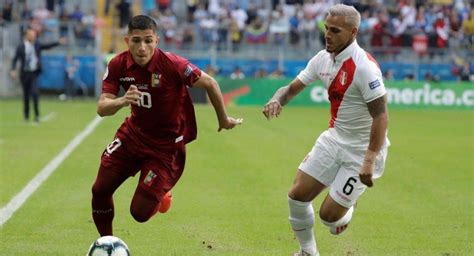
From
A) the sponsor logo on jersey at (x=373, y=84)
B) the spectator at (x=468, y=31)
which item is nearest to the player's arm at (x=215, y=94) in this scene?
the sponsor logo on jersey at (x=373, y=84)

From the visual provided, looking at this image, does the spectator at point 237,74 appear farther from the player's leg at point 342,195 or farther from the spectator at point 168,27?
the player's leg at point 342,195

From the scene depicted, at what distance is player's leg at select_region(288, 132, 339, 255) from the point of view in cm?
852

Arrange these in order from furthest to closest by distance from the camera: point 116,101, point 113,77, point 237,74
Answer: point 237,74 → point 113,77 → point 116,101

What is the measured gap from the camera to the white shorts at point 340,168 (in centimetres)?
841

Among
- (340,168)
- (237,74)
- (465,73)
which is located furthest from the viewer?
(237,74)

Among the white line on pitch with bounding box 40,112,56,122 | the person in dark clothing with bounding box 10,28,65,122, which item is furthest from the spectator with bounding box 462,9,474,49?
the person in dark clothing with bounding box 10,28,65,122

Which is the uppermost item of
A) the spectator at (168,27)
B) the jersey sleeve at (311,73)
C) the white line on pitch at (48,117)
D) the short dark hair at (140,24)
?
the short dark hair at (140,24)

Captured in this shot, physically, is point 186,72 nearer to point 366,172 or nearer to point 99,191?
point 99,191

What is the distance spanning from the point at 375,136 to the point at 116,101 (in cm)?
213

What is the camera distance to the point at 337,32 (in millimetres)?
8117

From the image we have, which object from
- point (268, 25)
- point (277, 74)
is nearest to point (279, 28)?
point (268, 25)

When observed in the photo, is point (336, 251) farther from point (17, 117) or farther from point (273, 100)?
point (17, 117)

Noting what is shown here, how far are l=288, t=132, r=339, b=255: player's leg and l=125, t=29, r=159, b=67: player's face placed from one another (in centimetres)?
170

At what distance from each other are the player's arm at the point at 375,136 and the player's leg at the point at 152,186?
175cm
